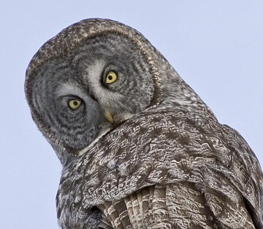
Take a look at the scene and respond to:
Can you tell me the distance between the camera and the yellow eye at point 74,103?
7949 millimetres

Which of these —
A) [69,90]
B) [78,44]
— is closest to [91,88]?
[69,90]

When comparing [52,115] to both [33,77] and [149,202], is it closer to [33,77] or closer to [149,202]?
[33,77]

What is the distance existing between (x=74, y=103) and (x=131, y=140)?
1298 mm

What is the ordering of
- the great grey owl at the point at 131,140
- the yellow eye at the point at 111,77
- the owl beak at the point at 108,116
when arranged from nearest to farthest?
the great grey owl at the point at 131,140 < the owl beak at the point at 108,116 < the yellow eye at the point at 111,77

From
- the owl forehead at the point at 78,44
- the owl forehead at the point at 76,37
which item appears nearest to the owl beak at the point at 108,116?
the owl forehead at the point at 78,44

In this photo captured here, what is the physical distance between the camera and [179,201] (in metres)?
6.06

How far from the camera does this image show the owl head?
7.82 metres

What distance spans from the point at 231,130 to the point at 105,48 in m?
1.43

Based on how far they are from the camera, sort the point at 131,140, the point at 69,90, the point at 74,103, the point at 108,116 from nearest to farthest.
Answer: the point at 131,140, the point at 108,116, the point at 69,90, the point at 74,103

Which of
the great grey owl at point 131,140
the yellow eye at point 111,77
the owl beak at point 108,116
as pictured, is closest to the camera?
the great grey owl at point 131,140

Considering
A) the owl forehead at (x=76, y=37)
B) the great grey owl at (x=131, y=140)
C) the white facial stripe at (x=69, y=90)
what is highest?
the owl forehead at (x=76, y=37)

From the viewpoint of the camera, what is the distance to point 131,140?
22.3 ft

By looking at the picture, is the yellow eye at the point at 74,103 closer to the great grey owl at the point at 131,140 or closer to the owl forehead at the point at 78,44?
the great grey owl at the point at 131,140

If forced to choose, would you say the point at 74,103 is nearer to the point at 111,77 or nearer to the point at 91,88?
the point at 91,88
